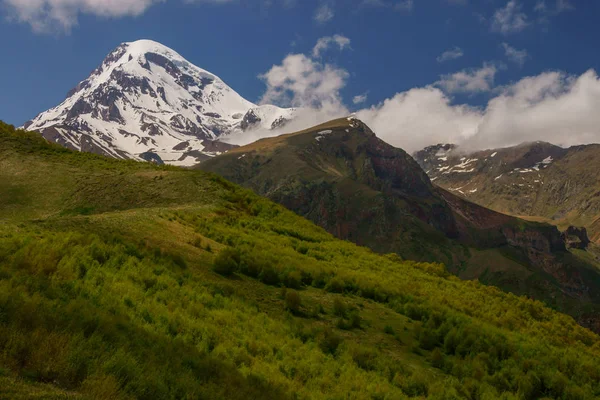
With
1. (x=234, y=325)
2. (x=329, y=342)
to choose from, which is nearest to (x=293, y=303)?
(x=329, y=342)

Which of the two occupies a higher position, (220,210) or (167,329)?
(220,210)

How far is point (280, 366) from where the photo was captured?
12742 millimetres

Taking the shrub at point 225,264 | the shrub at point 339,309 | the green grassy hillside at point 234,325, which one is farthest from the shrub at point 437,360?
the shrub at point 225,264

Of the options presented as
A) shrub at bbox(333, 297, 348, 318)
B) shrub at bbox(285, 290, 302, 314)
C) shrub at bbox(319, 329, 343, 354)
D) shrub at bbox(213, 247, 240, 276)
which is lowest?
shrub at bbox(319, 329, 343, 354)

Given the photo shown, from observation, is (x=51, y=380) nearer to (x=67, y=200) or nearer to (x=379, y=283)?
(x=379, y=283)

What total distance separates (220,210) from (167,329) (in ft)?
71.9

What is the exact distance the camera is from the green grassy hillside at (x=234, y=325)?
8641 mm

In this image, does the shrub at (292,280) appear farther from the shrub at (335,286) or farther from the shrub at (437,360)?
the shrub at (437,360)

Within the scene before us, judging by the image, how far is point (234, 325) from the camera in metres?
14.3

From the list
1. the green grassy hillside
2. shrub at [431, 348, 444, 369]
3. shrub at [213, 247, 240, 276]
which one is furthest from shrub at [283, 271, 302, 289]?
shrub at [431, 348, 444, 369]

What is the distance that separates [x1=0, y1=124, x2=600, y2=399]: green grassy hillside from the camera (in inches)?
340

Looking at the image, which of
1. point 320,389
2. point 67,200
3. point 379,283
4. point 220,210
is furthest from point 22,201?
point 320,389

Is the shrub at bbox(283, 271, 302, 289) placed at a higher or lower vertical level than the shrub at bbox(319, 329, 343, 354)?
higher

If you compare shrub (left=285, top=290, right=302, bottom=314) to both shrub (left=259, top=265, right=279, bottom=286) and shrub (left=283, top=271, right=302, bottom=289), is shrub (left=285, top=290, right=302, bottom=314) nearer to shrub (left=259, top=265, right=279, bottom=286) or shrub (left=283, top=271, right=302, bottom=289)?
shrub (left=259, top=265, right=279, bottom=286)
